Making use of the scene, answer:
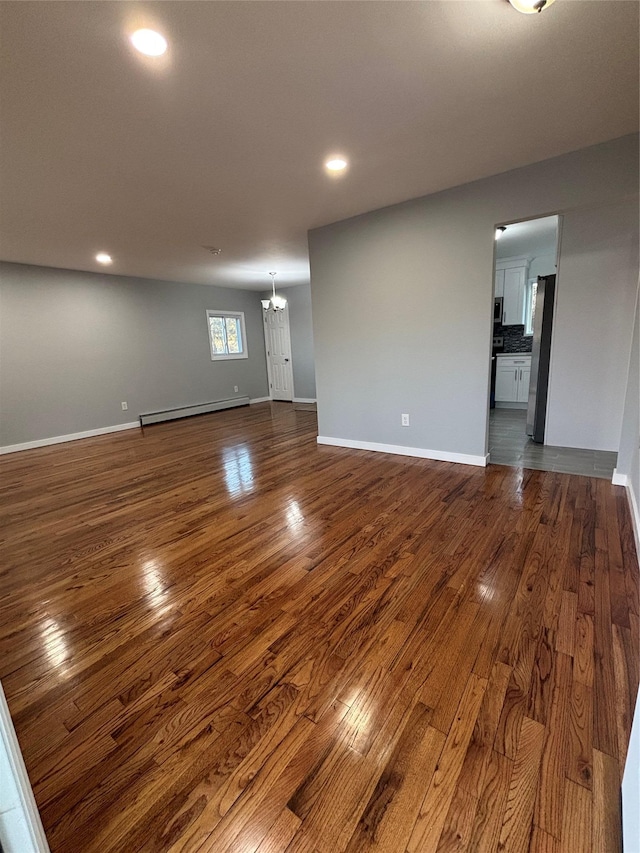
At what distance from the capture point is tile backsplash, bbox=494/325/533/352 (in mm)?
6199

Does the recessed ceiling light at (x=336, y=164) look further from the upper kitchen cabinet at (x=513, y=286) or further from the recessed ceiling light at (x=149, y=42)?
the upper kitchen cabinet at (x=513, y=286)

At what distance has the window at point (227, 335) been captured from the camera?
7.45 meters

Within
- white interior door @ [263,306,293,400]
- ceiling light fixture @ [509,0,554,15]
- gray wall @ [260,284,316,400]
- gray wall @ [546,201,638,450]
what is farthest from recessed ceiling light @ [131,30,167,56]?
white interior door @ [263,306,293,400]

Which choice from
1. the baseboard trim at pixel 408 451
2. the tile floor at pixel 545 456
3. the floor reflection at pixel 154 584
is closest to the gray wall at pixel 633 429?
the tile floor at pixel 545 456

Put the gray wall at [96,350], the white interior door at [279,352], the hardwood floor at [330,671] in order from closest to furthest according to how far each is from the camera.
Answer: the hardwood floor at [330,671]
the gray wall at [96,350]
the white interior door at [279,352]

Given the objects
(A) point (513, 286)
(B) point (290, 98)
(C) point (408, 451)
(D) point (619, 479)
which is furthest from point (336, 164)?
(A) point (513, 286)

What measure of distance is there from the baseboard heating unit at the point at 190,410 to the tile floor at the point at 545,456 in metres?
5.16

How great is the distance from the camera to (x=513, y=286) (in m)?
5.91

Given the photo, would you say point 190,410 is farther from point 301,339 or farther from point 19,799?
point 19,799

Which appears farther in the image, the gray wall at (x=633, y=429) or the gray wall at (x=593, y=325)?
the gray wall at (x=593, y=325)

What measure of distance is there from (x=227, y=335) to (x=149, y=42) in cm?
642

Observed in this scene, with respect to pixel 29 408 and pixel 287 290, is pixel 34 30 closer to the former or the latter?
pixel 29 408

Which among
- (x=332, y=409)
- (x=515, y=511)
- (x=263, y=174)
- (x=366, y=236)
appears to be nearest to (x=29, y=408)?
(x=332, y=409)

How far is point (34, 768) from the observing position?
112 cm
